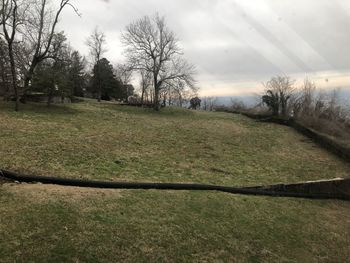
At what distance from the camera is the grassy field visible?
8.34m

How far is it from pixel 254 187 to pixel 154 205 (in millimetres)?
4575

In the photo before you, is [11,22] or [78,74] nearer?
[11,22]

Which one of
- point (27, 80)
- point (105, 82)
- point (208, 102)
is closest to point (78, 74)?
point (105, 82)

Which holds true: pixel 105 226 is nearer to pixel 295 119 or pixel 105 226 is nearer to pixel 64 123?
pixel 64 123

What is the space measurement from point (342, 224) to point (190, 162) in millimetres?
6849

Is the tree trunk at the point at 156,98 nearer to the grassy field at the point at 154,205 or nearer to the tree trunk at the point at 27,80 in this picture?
the tree trunk at the point at 27,80

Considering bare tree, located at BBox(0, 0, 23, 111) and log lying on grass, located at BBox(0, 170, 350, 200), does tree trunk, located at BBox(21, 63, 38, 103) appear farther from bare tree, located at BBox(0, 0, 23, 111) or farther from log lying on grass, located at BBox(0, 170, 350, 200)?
log lying on grass, located at BBox(0, 170, 350, 200)

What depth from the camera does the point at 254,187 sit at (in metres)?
14.1

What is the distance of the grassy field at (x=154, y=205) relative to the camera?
8.34 metres

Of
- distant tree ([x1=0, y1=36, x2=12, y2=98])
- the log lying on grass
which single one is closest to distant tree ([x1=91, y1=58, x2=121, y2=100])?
distant tree ([x1=0, y1=36, x2=12, y2=98])

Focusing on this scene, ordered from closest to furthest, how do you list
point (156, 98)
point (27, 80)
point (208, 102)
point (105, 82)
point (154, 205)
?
point (154, 205), point (27, 80), point (156, 98), point (105, 82), point (208, 102)

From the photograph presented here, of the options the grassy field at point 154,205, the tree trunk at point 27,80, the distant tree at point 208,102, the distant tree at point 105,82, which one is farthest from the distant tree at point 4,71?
the distant tree at point 208,102

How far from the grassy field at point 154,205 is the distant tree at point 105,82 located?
2830cm

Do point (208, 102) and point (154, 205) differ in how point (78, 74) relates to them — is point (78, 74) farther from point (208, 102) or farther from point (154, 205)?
point (154, 205)
